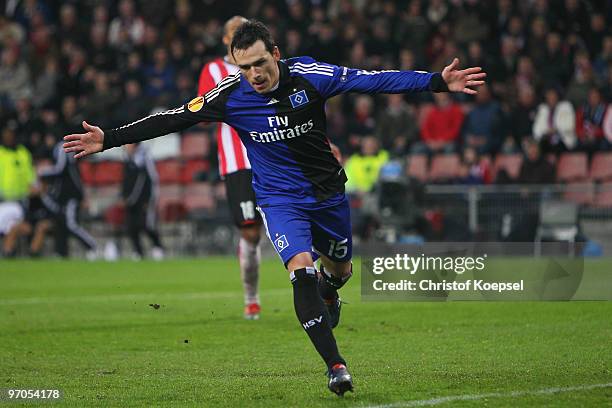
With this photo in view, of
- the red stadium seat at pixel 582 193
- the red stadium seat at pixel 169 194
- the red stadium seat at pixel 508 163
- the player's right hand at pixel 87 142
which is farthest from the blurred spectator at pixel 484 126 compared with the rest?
the player's right hand at pixel 87 142

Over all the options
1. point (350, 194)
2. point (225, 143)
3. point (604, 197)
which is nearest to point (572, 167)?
point (604, 197)

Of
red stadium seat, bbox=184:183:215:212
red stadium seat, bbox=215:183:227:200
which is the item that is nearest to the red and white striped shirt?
red stadium seat, bbox=215:183:227:200

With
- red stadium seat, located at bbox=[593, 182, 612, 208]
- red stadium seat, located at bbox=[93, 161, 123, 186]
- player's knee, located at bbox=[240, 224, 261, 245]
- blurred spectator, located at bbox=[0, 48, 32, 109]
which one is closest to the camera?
player's knee, located at bbox=[240, 224, 261, 245]

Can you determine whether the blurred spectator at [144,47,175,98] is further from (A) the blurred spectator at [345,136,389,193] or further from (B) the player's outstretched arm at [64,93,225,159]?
(B) the player's outstretched arm at [64,93,225,159]

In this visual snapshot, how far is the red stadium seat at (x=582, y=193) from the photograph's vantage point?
1962cm

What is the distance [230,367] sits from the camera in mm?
8383

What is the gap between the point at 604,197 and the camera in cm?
1961

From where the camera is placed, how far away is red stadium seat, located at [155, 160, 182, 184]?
2459 centimetres

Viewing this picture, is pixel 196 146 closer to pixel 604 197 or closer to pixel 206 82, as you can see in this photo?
pixel 604 197

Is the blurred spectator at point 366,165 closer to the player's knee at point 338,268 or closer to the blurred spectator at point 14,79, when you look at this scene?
the blurred spectator at point 14,79

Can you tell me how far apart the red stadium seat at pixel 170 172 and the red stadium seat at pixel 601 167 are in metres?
8.72

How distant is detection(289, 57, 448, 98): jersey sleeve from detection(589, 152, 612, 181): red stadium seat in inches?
522

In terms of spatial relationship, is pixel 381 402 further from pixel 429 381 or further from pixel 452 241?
pixel 452 241

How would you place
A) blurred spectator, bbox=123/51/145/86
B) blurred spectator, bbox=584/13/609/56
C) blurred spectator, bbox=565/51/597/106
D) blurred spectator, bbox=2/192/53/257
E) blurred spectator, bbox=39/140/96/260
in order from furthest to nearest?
1. blurred spectator, bbox=123/51/145/86
2. blurred spectator, bbox=2/192/53/257
3. blurred spectator, bbox=39/140/96/260
4. blurred spectator, bbox=584/13/609/56
5. blurred spectator, bbox=565/51/597/106
